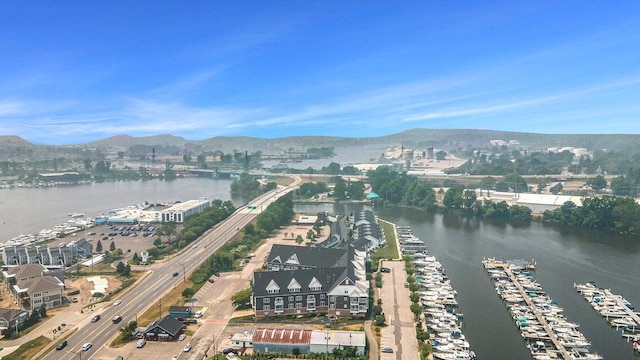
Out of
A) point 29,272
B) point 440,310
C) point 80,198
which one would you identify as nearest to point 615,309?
point 440,310

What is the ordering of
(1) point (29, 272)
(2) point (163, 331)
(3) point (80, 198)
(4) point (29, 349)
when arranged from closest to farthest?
(4) point (29, 349)
(2) point (163, 331)
(1) point (29, 272)
(3) point (80, 198)

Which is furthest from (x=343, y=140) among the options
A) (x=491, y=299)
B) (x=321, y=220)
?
(x=491, y=299)

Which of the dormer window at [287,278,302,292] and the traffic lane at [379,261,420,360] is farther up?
the dormer window at [287,278,302,292]

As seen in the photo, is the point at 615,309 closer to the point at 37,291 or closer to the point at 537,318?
the point at 537,318

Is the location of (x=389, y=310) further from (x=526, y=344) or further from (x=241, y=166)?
(x=241, y=166)

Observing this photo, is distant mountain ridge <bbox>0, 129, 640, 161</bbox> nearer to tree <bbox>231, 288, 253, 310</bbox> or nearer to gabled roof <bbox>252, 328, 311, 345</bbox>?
tree <bbox>231, 288, 253, 310</bbox>

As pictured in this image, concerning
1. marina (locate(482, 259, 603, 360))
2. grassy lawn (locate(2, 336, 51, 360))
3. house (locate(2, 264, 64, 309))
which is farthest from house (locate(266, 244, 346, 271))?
grassy lawn (locate(2, 336, 51, 360))
